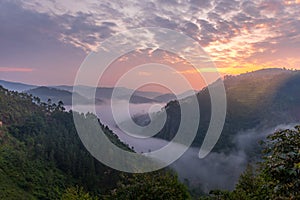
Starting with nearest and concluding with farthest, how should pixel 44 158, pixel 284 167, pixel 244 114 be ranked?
1. pixel 284 167
2. pixel 44 158
3. pixel 244 114

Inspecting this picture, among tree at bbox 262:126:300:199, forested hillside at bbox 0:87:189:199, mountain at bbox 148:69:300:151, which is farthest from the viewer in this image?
mountain at bbox 148:69:300:151

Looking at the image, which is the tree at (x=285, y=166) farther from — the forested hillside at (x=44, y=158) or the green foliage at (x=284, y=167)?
the forested hillside at (x=44, y=158)

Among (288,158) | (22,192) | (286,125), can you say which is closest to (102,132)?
(22,192)

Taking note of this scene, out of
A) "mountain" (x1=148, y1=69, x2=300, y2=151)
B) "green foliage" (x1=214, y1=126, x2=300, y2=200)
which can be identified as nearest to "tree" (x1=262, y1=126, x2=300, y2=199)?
"green foliage" (x1=214, y1=126, x2=300, y2=200)

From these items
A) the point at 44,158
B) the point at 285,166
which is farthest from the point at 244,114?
the point at 285,166

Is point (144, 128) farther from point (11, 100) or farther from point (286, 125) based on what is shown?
point (11, 100)

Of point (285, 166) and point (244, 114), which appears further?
point (244, 114)

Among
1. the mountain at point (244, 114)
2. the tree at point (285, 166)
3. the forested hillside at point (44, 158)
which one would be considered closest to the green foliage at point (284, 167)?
the tree at point (285, 166)

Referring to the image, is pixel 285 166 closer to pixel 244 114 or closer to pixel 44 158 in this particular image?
pixel 44 158

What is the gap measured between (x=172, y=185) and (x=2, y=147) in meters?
51.6

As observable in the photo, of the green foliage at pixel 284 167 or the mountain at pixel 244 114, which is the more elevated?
the mountain at pixel 244 114

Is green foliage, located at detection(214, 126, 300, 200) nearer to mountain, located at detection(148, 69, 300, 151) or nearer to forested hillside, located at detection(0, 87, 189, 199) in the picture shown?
forested hillside, located at detection(0, 87, 189, 199)

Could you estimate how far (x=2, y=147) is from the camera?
5988 centimetres

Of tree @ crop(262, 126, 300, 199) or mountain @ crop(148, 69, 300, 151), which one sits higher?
mountain @ crop(148, 69, 300, 151)
